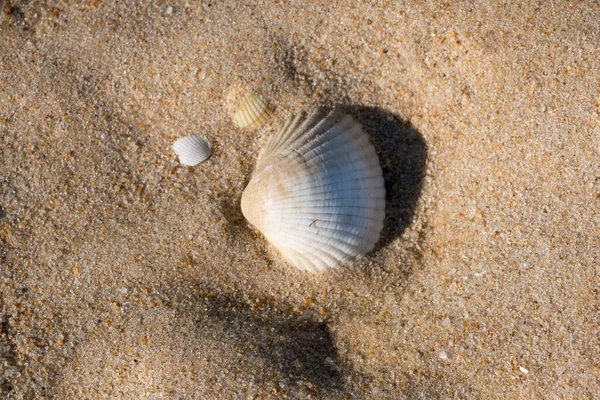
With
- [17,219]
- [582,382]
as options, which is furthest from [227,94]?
[582,382]

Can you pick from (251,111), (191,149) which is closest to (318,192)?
(251,111)

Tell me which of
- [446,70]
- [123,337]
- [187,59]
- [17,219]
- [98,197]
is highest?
[446,70]

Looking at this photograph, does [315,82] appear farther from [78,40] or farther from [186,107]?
[78,40]

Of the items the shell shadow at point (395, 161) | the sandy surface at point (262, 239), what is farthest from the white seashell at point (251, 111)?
the shell shadow at point (395, 161)

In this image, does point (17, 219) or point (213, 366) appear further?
point (17, 219)

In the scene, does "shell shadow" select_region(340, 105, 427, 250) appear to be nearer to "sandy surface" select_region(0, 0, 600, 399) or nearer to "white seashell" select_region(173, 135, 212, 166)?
"sandy surface" select_region(0, 0, 600, 399)

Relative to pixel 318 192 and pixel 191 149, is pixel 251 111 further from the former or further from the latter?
pixel 318 192

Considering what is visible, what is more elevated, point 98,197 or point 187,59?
point 187,59

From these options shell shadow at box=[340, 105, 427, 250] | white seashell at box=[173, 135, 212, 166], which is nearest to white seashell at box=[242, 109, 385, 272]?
shell shadow at box=[340, 105, 427, 250]
